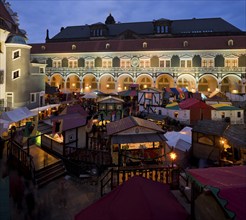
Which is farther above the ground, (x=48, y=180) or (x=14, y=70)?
(x=14, y=70)

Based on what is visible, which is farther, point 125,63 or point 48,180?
point 125,63

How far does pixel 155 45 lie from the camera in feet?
140

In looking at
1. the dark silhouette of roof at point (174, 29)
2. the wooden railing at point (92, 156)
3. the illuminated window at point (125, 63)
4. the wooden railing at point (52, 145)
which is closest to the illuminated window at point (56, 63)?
the illuminated window at point (125, 63)

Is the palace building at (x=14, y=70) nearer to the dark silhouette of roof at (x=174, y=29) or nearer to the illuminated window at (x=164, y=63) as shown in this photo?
the illuminated window at (x=164, y=63)

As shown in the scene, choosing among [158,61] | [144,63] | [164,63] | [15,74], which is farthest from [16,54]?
[164,63]

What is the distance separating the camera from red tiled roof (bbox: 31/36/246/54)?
4050cm

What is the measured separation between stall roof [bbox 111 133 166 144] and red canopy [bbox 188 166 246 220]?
567 cm

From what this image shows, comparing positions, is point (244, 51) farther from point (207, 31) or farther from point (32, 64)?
point (32, 64)

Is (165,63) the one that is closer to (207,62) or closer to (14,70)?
(207,62)

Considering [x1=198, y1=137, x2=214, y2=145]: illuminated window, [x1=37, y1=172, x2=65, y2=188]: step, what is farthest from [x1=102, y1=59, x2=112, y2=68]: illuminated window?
[x1=37, y1=172, x2=65, y2=188]: step

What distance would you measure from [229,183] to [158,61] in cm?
3939

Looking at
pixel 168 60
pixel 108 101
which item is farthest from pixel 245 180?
pixel 168 60

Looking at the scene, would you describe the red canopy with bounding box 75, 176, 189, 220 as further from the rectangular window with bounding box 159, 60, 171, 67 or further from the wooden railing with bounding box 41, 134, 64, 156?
the rectangular window with bounding box 159, 60, 171, 67

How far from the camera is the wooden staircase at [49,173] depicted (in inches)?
402
